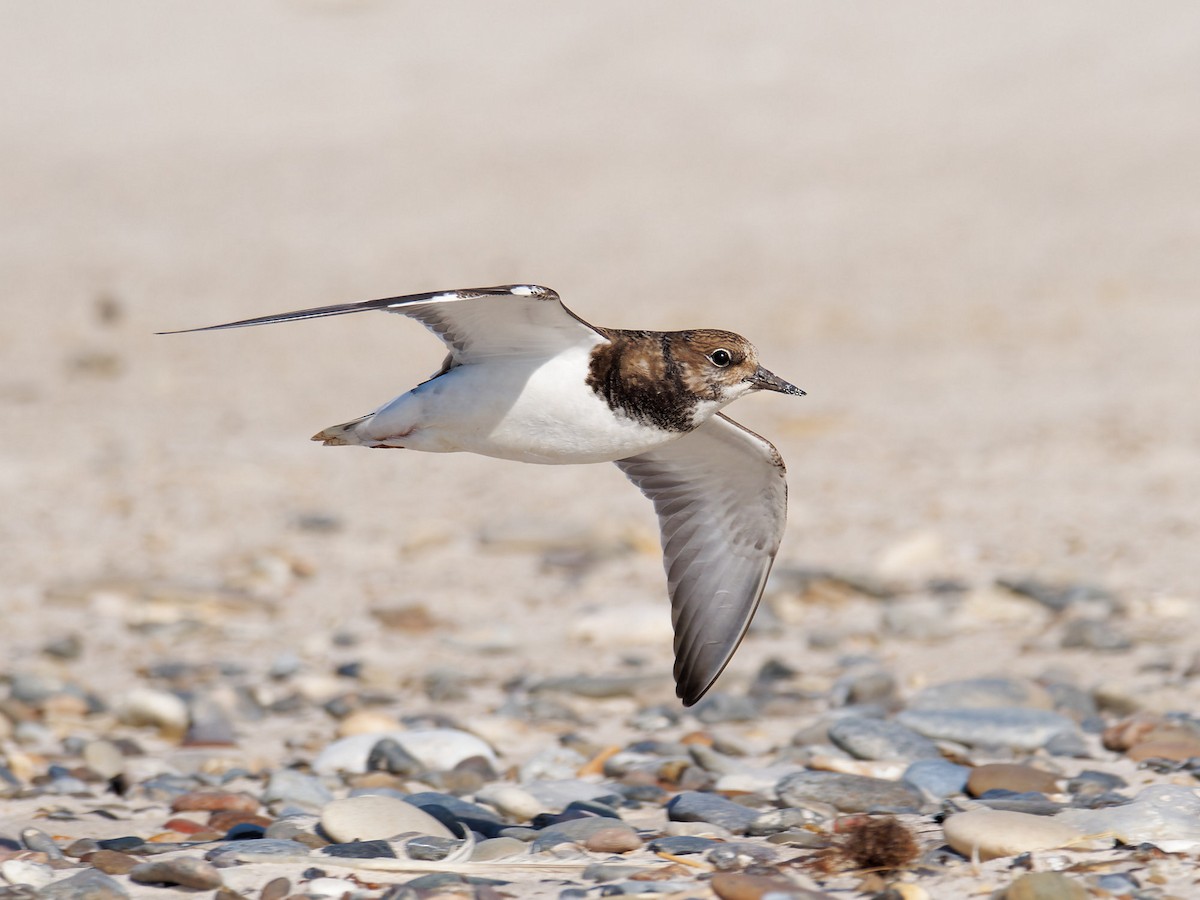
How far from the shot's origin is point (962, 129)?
66.1 ft

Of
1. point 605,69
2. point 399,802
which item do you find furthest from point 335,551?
point 605,69

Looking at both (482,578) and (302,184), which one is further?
(302,184)

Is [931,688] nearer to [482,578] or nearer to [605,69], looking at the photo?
[482,578]

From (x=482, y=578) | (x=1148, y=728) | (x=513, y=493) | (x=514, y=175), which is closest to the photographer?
(x=1148, y=728)

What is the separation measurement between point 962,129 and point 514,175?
560 cm

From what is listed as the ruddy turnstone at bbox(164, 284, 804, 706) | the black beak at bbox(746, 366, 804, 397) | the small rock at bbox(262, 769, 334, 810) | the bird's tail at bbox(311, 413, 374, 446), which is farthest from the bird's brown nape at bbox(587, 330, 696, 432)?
the small rock at bbox(262, 769, 334, 810)

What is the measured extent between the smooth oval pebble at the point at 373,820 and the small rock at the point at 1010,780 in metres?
1.60

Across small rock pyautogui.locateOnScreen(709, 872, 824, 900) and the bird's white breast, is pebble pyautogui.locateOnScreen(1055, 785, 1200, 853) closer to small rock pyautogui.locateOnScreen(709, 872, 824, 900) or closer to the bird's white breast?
small rock pyautogui.locateOnScreen(709, 872, 824, 900)

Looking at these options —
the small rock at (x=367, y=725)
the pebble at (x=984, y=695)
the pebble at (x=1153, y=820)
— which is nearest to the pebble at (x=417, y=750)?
the small rock at (x=367, y=725)

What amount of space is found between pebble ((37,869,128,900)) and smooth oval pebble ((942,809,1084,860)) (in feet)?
6.66

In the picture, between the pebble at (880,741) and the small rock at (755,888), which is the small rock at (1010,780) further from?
the small rock at (755,888)

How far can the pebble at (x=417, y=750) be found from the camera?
18.2 ft

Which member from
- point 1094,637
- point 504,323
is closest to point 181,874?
point 504,323

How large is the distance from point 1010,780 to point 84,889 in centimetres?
267
